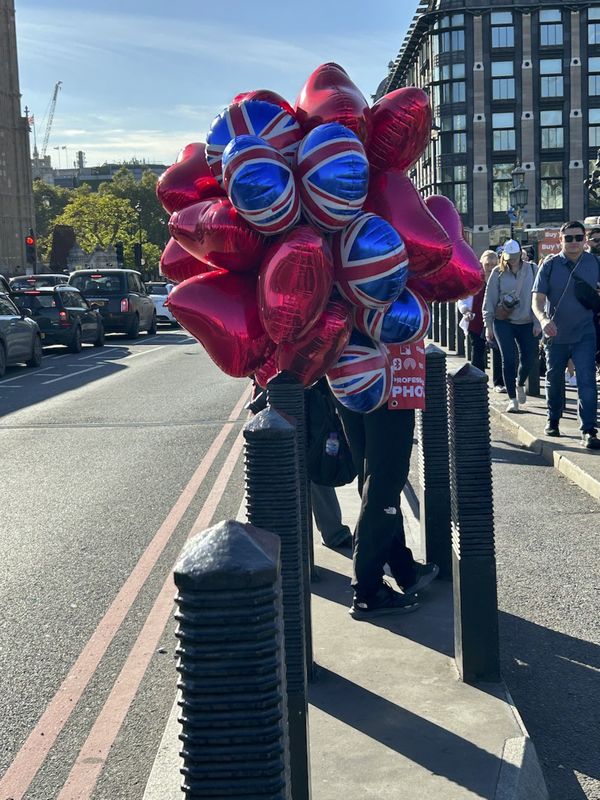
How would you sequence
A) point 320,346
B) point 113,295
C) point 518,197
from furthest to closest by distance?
point 113,295
point 518,197
point 320,346

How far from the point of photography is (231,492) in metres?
8.94

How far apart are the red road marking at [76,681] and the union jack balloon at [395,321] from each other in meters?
1.98

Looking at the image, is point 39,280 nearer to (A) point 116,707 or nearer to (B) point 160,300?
(B) point 160,300

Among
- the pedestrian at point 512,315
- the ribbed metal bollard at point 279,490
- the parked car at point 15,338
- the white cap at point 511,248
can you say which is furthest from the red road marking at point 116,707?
the parked car at point 15,338

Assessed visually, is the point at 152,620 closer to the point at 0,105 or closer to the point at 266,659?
the point at 266,659

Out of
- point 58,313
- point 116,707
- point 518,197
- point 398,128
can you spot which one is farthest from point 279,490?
point 518,197

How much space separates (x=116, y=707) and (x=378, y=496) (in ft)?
4.66

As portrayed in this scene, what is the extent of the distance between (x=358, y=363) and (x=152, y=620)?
6.35 feet

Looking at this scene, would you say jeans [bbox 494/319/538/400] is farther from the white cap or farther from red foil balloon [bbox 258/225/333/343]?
red foil balloon [bbox 258/225/333/343]

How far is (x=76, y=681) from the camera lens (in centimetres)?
477

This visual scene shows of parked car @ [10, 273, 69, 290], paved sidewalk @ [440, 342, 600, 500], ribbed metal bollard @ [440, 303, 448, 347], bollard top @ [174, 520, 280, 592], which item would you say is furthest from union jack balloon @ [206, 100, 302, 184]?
parked car @ [10, 273, 69, 290]

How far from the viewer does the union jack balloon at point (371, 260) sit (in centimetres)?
421

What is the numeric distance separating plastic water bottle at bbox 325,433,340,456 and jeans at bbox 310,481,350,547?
4.16 feet

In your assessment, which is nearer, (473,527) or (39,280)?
(473,527)
